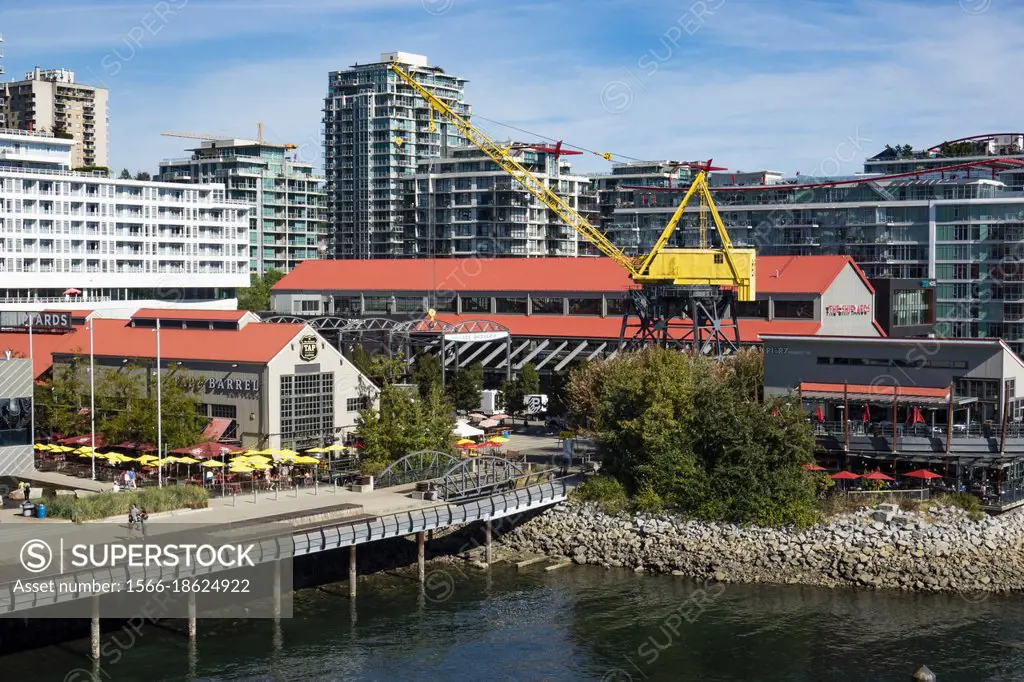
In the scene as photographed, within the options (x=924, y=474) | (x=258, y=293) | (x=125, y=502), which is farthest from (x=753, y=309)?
(x=258, y=293)

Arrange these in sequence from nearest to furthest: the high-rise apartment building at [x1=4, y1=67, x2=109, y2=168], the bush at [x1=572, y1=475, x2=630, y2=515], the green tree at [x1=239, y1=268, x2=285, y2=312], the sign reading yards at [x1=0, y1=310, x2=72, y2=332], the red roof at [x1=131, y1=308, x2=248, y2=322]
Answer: the bush at [x1=572, y1=475, x2=630, y2=515]
the red roof at [x1=131, y1=308, x2=248, y2=322]
the sign reading yards at [x1=0, y1=310, x2=72, y2=332]
the green tree at [x1=239, y1=268, x2=285, y2=312]
the high-rise apartment building at [x1=4, y1=67, x2=109, y2=168]

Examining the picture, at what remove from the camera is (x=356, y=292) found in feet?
318

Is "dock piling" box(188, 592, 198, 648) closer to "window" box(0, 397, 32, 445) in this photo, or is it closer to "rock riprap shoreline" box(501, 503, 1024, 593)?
"window" box(0, 397, 32, 445)

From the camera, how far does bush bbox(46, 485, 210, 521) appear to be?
4422cm

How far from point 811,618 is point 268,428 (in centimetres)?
2581

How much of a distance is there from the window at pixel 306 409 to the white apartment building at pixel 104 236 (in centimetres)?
4424

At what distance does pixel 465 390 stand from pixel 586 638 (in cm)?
3378

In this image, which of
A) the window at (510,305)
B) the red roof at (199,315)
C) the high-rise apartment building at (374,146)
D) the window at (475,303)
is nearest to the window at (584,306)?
the window at (510,305)

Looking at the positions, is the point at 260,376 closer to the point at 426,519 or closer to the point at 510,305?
the point at 426,519

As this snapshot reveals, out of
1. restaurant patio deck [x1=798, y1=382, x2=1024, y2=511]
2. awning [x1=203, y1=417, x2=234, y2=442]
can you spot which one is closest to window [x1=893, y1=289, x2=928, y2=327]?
restaurant patio deck [x1=798, y1=382, x2=1024, y2=511]

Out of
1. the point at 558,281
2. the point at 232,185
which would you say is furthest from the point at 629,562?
the point at 232,185

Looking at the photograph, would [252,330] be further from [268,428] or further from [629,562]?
[629,562]

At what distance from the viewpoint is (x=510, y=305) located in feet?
294

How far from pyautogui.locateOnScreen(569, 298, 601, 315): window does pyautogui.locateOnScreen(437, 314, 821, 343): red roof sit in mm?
414
